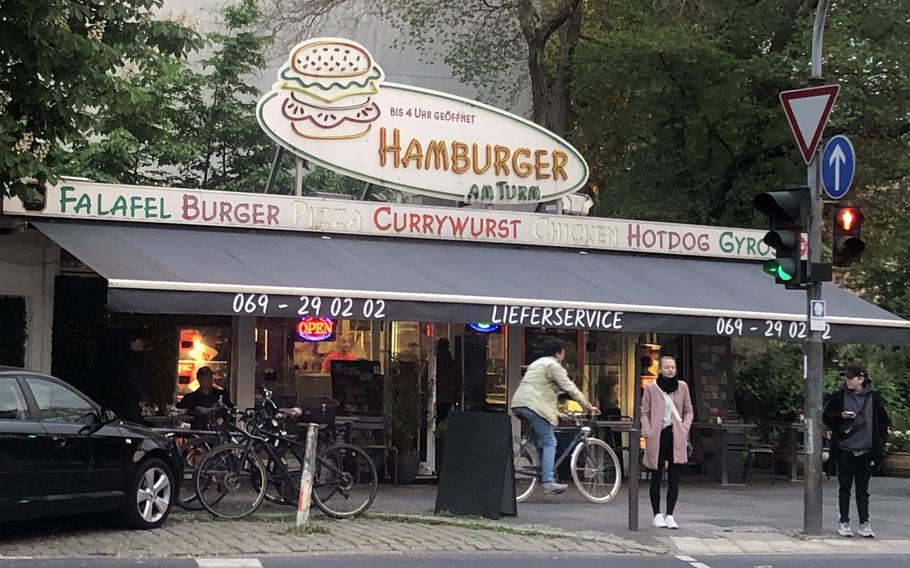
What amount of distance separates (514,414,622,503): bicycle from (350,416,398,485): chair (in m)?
1.88

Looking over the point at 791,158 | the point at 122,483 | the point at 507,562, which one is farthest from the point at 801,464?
the point at 122,483

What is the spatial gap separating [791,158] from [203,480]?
14.3 meters

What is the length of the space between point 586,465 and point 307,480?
13.0 ft

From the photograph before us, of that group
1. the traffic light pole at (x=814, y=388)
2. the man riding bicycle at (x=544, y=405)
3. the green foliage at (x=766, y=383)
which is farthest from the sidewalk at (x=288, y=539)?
the green foliage at (x=766, y=383)

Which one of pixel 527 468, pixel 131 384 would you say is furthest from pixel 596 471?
pixel 131 384

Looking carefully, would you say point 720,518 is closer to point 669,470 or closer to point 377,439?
point 669,470

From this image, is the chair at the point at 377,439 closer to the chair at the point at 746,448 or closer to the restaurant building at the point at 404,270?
the restaurant building at the point at 404,270

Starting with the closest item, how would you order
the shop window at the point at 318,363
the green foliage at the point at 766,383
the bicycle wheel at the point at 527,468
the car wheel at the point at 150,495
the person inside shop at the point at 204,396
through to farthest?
the car wheel at the point at 150,495 < the bicycle wheel at the point at 527,468 < the person inside shop at the point at 204,396 < the shop window at the point at 318,363 < the green foliage at the point at 766,383

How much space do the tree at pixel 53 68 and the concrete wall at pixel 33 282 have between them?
6.52 ft

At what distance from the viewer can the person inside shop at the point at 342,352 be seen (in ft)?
49.7

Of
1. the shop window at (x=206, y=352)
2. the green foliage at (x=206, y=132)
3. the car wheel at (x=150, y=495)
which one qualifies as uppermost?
the green foliage at (x=206, y=132)

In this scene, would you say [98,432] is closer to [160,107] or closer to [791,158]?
[160,107]

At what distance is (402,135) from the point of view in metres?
14.4

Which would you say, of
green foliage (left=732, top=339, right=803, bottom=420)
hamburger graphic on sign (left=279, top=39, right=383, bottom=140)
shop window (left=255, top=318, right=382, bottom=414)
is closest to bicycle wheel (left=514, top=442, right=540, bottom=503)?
shop window (left=255, top=318, right=382, bottom=414)
